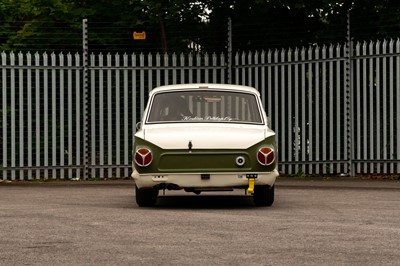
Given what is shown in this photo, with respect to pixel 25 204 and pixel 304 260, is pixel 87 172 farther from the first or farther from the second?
pixel 304 260

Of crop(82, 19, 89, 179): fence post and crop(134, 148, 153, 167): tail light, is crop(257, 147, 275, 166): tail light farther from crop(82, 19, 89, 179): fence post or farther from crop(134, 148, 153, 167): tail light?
crop(82, 19, 89, 179): fence post

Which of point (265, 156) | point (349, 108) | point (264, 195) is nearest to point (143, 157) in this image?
point (265, 156)

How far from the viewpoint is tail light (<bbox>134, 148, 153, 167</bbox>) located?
43.5ft

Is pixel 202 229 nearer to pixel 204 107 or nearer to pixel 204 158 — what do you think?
pixel 204 158

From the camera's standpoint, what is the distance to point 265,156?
1330 centimetres

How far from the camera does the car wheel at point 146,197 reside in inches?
546

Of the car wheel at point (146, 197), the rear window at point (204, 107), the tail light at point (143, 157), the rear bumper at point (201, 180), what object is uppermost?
the rear window at point (204, 107)

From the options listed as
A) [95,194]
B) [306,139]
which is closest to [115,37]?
[306,139]

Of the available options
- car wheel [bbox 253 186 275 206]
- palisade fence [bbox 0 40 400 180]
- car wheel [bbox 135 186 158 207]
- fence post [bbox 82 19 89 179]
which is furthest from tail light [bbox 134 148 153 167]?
fence post [bbox 82 19 89 179]

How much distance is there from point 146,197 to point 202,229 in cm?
311

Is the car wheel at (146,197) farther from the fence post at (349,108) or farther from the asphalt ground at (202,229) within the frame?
the fence post at (349,108)

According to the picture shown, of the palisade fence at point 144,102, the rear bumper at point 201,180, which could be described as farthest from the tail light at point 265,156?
the palisade fence at point 144,102

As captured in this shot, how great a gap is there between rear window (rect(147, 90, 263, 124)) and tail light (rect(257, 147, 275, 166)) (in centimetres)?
91

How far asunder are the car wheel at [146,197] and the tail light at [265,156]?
1.56m
